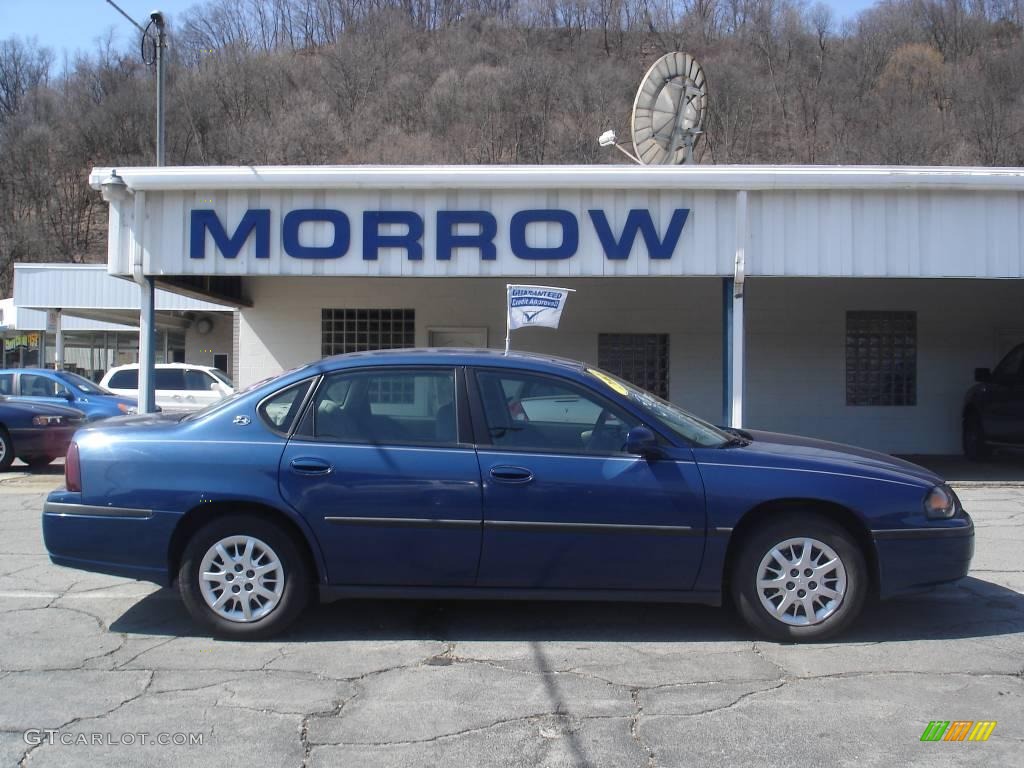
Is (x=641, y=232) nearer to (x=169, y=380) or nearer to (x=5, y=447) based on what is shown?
(x=5, y=447)

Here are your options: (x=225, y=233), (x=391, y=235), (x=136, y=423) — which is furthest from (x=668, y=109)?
(x=136, y=423)

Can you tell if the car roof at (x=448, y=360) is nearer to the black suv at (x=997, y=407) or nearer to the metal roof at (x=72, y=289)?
the black suv at (x=997, y=407)

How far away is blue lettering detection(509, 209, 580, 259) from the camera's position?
11031mm

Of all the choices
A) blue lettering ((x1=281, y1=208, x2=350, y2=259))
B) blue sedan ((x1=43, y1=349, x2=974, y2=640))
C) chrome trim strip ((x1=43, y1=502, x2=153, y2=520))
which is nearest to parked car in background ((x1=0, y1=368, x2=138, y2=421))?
blue lettering ((x1=281, y1=208, x2=350, y2=259))

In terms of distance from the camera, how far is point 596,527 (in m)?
4.93

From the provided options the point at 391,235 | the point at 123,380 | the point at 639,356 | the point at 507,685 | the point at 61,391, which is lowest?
the point at 507,685

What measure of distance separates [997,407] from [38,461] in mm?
14160

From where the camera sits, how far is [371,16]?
6353 centimetres

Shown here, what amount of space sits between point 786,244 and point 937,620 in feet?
20.6

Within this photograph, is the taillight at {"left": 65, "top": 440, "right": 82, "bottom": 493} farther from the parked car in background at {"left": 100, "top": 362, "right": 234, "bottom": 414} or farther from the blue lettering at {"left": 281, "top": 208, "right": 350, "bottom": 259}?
the parked car in background at {"left": 100, "top": 362, "right": 234, "bottom": 414}

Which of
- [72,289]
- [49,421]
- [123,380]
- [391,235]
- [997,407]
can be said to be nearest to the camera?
[391,235]

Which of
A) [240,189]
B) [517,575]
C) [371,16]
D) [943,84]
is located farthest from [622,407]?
[371,16]

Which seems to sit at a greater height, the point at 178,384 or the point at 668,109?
the point at 668,109

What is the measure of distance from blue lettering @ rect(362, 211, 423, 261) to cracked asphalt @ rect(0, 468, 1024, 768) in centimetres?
599
